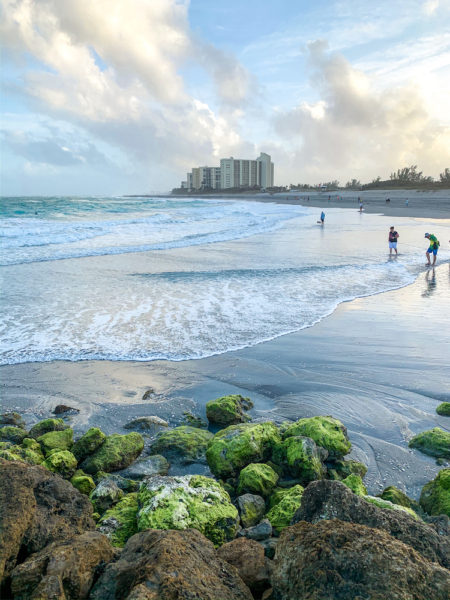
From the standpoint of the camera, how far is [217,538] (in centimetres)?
273

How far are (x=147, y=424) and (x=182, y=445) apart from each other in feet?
2.12

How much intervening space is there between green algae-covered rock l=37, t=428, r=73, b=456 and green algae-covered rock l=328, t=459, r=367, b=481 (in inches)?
98.2

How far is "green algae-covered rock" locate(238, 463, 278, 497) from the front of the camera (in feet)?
11.0

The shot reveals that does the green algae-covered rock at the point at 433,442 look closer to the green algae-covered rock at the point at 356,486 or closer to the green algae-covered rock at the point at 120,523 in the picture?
the green algae-covered rock at the point at 356,486

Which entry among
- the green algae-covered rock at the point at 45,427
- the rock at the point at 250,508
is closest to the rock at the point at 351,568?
the rock at the point at 250,508

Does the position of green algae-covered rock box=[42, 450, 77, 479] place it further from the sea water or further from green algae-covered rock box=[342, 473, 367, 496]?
the sea water

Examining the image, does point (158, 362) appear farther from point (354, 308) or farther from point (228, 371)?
point (354, 308)

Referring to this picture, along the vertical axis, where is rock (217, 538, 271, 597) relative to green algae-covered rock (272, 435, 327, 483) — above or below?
above

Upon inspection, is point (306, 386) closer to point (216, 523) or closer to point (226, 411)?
point (226, 411)

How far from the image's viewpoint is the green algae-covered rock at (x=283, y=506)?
286cm

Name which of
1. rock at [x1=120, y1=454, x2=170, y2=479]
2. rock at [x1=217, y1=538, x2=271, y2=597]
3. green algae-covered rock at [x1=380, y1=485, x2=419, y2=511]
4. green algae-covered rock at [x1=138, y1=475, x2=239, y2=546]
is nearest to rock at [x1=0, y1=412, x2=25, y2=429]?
rock at [x1=120, y1=454, x2=170, y2=479]

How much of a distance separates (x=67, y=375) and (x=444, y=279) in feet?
36.2

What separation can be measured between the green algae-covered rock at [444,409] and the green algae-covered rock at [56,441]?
13.4ft

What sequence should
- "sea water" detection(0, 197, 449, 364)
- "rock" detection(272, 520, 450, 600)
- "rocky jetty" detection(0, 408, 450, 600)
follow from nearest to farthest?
"rock" detection(272, 520, 450, 600) < "rocky jetty" detection(0, 408, 450, 600) < "sea water" detection(0, 197, 449, 364)
